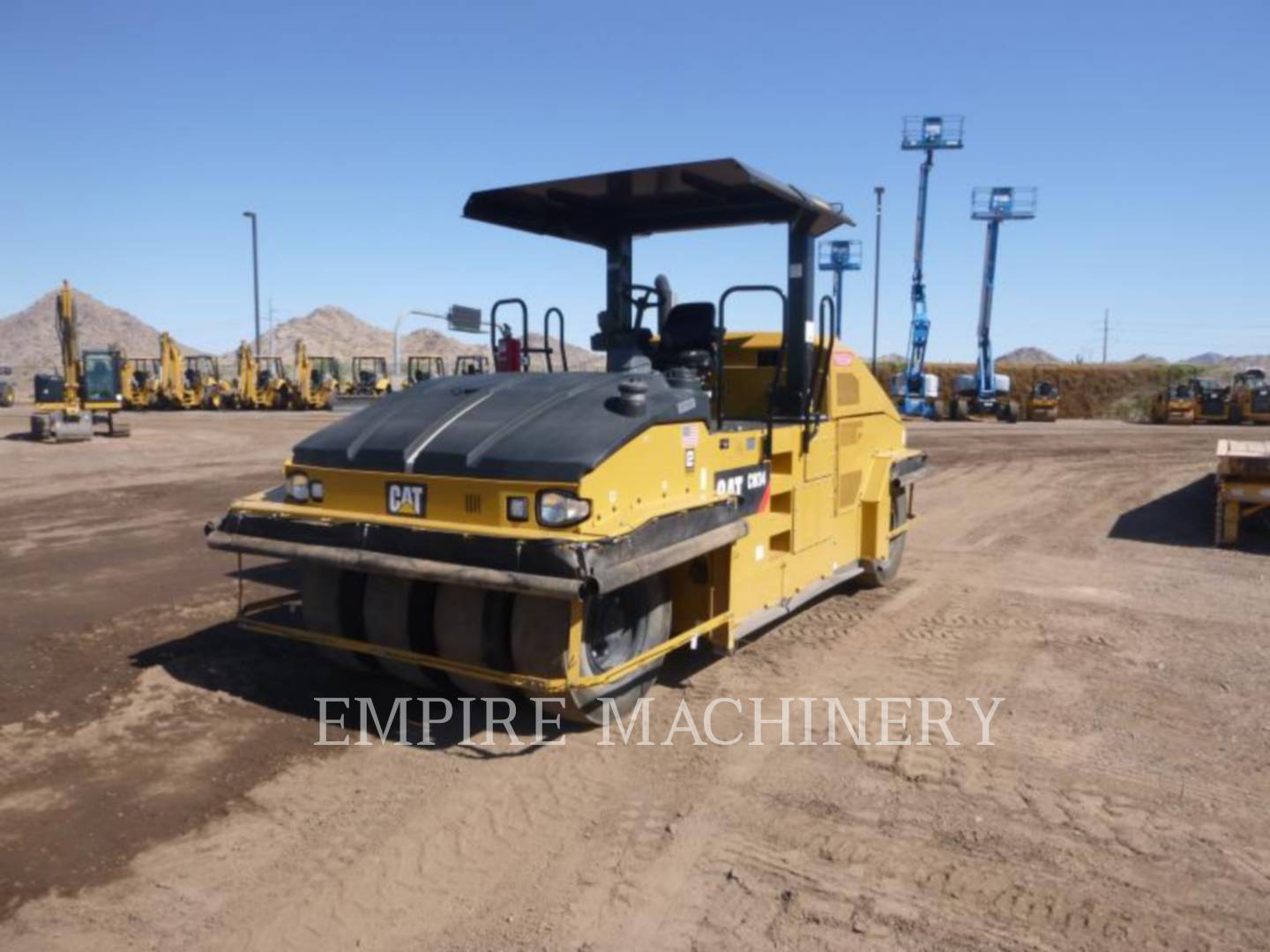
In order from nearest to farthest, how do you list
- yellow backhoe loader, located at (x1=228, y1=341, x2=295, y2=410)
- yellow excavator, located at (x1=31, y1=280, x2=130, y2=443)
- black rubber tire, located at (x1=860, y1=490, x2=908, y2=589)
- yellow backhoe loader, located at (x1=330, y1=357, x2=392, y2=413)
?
black rubber tire, located at (x1=860, y1=490, x2=908, y2=589) → yellow excavator, located at (x1=31, y1=280, x2=130, y2=443) → yellow backhoe loader, located at (x1=330, y1=357, x2=392, y2=413) → yellow backhoe loader, located at (x1=228, y1=341, x2=295, y2=410)

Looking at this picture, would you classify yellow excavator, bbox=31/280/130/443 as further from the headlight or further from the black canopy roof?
the headlight

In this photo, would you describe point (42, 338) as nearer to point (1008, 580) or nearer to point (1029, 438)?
point (1029, 438)

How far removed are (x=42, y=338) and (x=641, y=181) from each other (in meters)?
109

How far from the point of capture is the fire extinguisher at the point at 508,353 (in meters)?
5.92

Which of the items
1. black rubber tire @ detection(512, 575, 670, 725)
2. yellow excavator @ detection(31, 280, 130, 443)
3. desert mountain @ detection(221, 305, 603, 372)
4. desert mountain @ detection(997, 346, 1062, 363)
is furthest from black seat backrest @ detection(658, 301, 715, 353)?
desert mountain @ detection(997, 346, 1062, 363)

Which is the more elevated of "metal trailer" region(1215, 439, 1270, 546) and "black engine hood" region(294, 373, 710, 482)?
"black engine hood" region(294, 373, 710, 482)

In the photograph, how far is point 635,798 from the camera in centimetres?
364

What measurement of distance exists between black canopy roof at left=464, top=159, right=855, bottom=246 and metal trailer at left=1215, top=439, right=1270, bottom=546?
570 cm

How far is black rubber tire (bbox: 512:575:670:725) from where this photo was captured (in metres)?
3.84

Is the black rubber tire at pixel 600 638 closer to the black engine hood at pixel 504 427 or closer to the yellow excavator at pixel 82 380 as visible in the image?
the black engine hood at pixel 504 427

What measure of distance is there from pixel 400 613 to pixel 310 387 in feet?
114

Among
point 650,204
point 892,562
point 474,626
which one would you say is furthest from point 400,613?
point 892,562

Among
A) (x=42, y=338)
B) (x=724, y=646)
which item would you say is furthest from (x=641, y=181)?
(x=42, y=338)

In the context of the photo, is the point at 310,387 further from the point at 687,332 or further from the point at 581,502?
the point at 581,502
